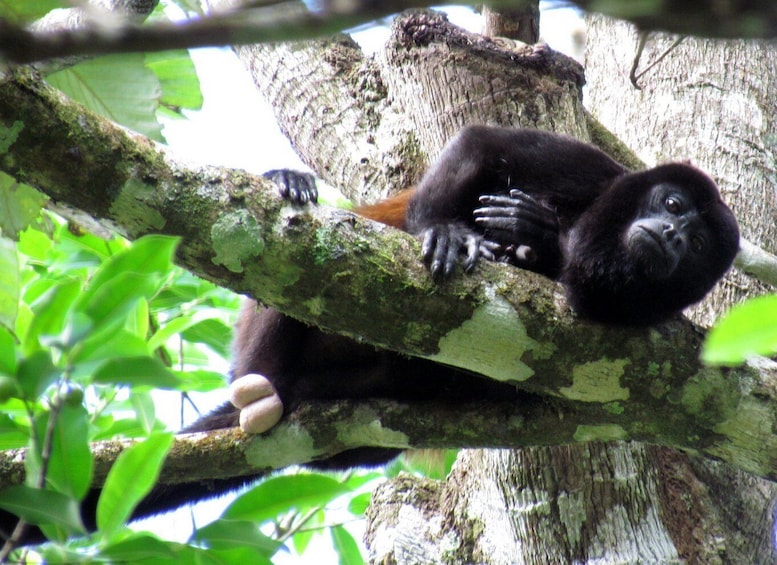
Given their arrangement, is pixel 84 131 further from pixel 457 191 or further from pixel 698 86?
pixel 698 86

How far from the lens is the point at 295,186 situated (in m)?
2.04

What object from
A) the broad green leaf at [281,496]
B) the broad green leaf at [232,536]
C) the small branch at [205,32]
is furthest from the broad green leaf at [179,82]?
the small branch at [205,32]

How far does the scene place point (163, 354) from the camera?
362 centimetres

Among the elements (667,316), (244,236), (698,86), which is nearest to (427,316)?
(244,236)

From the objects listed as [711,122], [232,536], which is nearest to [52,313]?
[232,536]

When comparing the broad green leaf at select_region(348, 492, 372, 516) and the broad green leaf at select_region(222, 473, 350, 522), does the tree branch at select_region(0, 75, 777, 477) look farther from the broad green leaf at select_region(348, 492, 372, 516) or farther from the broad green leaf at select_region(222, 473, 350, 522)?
the broad green leaf at select_region(348, 492, 372, 516)

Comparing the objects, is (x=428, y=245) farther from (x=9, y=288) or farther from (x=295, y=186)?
(x=9, y=288)

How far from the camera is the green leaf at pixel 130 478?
1.21m

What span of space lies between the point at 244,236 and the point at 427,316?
474 mm

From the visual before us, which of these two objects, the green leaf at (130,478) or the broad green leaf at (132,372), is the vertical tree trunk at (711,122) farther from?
the broad green leaf at (132,372)

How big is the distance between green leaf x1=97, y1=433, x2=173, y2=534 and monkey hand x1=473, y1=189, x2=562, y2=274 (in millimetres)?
1457

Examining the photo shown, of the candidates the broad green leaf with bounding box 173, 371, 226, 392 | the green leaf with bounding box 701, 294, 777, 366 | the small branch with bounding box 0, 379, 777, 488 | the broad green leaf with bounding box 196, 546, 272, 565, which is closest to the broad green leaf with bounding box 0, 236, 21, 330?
the small branch with bounding box 0, 379, 777, 488

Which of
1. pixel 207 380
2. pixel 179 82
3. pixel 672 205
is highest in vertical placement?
pixel 179 82

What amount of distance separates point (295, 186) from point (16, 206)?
75 centimetres
